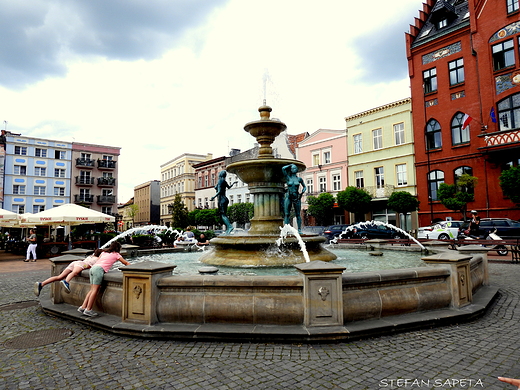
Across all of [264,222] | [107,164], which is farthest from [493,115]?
[107,164]

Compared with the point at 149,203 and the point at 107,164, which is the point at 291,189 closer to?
the point at 107,164

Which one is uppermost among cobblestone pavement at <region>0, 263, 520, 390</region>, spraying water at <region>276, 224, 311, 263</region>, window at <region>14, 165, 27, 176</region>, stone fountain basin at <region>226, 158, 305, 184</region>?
window at <region>14, 165, 27, 176</region>

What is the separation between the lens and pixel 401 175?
34.2m

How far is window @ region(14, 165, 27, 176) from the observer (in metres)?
48.9

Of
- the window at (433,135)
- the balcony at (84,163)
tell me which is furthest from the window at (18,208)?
the window at (433,135)

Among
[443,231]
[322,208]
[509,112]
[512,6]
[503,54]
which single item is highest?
[512,6]

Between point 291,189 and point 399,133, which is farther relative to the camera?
point 399,133

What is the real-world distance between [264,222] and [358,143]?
102ft

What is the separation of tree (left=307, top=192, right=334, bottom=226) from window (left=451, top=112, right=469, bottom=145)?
41.3 ft

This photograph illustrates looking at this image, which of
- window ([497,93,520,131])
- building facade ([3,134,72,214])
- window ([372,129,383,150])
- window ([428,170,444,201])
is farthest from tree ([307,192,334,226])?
building facade ([3,134,72,214])

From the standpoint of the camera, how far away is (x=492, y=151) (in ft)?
85.7

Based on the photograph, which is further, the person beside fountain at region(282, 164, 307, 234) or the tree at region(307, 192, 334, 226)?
the tree at region(307, 192, 334, 226)

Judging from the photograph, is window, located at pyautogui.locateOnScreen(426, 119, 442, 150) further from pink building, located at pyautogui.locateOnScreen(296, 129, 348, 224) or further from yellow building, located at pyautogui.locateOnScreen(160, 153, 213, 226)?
yellow building, located at pyautogui.locateOnScreen(160, 153, 213, 226)

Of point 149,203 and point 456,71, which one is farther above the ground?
point 456,71
